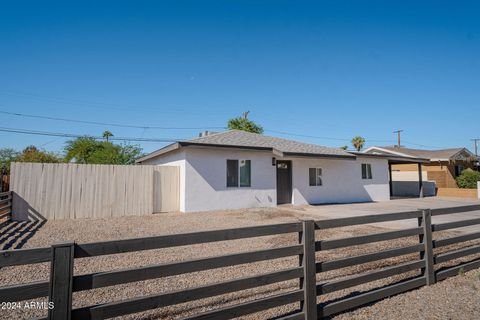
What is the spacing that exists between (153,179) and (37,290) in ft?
36.8

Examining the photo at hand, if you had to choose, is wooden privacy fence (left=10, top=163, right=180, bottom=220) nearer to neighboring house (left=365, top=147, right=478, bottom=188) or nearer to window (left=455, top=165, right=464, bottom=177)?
neighboring house (left=365, top=147, right=478, bottom=188)

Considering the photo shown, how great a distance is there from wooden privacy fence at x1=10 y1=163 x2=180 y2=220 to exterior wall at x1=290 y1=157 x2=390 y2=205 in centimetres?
700

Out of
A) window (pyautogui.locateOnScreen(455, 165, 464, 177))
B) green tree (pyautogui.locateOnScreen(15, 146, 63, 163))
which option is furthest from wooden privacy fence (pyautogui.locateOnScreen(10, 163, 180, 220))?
window (pyautogui.locateOnScreen(455, 165, 464, 177))

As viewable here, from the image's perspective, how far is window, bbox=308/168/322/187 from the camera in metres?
16.7

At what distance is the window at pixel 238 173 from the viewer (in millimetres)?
14205

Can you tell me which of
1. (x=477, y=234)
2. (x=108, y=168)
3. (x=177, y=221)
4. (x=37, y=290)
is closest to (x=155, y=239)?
(x=37, y=290)

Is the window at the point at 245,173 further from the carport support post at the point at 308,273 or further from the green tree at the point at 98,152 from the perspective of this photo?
the green tree at the point at 98,152

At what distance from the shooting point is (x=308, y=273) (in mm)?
3145

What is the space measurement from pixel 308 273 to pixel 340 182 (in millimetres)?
15630

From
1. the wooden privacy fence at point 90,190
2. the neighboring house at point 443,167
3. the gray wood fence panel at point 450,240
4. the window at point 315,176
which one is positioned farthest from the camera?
the neighboring house at point 443,167

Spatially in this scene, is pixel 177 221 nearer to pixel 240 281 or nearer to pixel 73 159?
pixel 240 281

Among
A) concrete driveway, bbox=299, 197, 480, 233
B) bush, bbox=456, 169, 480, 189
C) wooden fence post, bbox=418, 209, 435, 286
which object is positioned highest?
bush, bbox=456, 169, 480, 189

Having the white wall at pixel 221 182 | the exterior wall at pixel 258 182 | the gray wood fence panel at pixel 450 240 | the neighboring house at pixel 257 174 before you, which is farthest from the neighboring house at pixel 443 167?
the gray wood fence panel at pixel 450 240

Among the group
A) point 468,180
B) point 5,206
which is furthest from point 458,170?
point 5,206
